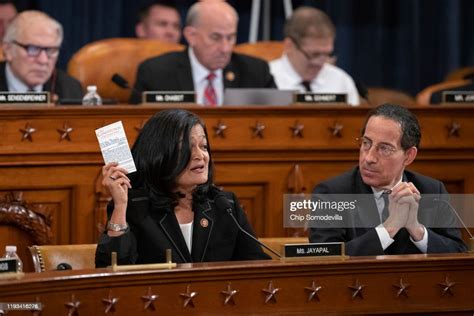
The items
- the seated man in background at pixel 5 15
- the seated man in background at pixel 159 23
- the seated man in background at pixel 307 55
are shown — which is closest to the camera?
the seated man in background at pixel 307 55

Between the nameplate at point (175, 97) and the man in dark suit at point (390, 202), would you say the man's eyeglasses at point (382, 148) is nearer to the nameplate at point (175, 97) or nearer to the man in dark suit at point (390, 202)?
the man in dark suit at point (390, 202)

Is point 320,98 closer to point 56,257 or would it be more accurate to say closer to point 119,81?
point 119,81

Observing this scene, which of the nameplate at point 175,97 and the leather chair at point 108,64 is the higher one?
the leather chair at point 108,64

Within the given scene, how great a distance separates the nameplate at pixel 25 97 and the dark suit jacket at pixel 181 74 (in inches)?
41.2

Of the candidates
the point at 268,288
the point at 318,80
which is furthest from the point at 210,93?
the point at 268,288

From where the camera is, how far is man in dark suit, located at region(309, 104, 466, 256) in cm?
373

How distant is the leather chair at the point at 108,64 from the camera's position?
21.1 feet

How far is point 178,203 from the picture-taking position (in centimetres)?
381

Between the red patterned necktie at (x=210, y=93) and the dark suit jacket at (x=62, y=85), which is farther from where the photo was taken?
the red patterned necktie at (x=210, y=93)

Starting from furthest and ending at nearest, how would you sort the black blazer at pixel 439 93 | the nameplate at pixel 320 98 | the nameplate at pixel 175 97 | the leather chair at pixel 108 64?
the leather chair at pixel 108 64
the black blazer at pixel 439 93
the nameplate at pixel 320 98
the nameplate at pixel 175 97

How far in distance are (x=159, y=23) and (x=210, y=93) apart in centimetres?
138

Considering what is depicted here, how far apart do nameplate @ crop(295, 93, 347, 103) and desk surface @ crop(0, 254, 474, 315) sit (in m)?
1.99

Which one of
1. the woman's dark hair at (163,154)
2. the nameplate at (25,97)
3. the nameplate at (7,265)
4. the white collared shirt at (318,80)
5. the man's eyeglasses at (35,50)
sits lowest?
the nameplate at (7,265)

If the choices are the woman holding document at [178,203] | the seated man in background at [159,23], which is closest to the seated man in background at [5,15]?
the seated man in background at [159,23]
